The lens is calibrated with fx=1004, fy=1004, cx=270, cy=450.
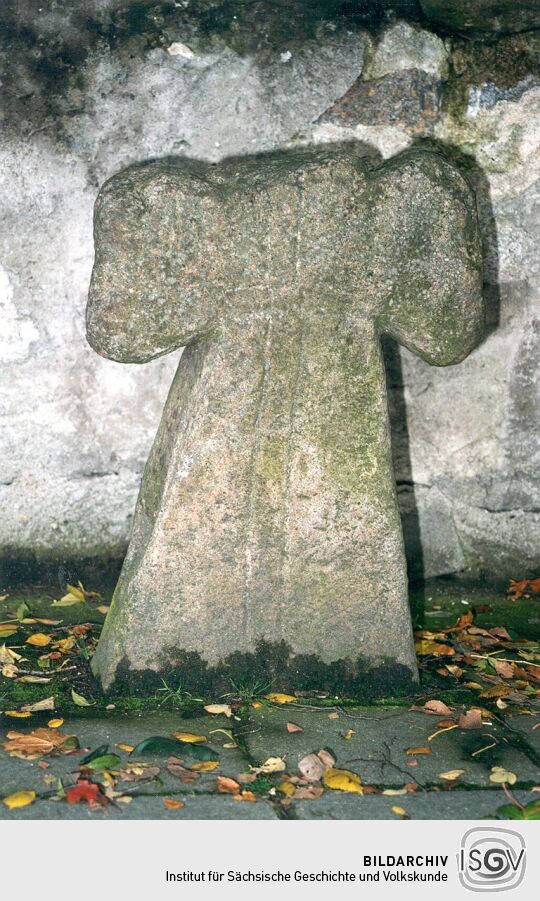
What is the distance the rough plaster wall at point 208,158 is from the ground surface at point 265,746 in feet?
2.09

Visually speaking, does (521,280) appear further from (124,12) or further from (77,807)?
(77,807)

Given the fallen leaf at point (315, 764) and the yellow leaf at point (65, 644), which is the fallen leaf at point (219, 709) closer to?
the fallen leaf at point (315, 764)

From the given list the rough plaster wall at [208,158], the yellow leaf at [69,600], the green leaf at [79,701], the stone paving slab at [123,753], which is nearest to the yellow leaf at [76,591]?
the yellow leaf at [69,600]

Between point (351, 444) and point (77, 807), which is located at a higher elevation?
point (351, 444)

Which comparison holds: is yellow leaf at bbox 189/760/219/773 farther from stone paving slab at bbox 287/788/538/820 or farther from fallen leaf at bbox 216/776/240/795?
stone paving slab at bbox 287/788/538/820

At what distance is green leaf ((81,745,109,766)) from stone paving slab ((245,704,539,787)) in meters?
0.36

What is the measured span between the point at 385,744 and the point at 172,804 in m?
0.62

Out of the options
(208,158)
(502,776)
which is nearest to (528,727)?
(502,776)

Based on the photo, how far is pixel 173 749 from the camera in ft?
8.10

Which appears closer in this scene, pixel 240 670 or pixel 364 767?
pixel 364 767

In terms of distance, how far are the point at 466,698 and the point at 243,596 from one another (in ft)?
2.35

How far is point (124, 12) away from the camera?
340 cm

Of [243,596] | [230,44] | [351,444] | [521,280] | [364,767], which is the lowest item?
[364,767]

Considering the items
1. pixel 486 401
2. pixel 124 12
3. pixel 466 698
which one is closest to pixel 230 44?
pixel 124 12
